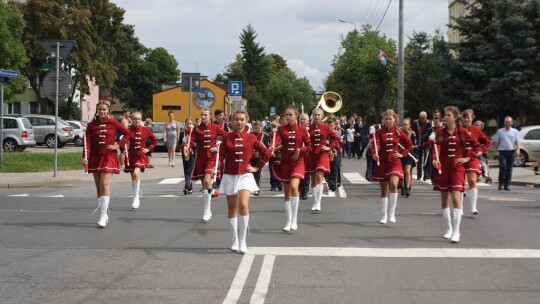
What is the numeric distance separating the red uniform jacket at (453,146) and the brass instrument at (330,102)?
18.8m

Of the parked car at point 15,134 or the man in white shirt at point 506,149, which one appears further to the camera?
the parked car at point 15,134

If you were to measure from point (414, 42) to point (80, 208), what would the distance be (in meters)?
95.4

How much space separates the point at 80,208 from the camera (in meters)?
13.8

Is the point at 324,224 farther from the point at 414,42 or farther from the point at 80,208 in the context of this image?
the point at 414,42

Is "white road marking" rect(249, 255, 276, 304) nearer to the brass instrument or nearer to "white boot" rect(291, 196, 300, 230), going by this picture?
"white boot" rect(291, 196, 300, 230)

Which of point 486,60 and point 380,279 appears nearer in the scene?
point 380,279

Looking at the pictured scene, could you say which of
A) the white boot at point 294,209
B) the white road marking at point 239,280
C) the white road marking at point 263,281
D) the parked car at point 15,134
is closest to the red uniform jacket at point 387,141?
the white boot at point 294,209

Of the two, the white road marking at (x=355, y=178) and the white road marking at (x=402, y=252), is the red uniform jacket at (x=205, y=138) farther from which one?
the white road marking at (x=355, y=178)

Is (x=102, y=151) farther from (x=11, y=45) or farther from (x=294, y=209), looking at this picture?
(x=11, y=45)

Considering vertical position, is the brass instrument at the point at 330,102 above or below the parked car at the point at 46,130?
above

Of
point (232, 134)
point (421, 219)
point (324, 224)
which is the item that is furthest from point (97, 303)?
point (421, 219)

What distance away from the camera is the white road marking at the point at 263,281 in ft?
21.4

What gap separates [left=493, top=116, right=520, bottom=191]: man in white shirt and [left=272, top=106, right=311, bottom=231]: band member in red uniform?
31.1 feet

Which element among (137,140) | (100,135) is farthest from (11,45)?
(100,135)
